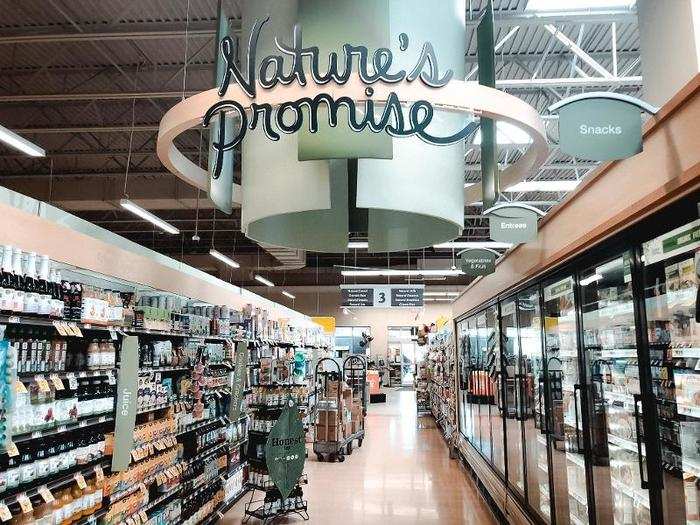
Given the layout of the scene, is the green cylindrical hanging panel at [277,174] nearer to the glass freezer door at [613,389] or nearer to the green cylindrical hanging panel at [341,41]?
the green cylindrical hanging panel at [341,41]

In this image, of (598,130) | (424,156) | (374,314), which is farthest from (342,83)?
(374,314)

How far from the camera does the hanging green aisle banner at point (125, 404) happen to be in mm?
3989

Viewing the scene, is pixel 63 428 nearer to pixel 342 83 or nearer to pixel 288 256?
pixel 342 83

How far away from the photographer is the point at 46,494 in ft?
10.9

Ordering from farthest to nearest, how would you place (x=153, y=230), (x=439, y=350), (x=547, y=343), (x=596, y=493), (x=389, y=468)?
(x=153, y=230), (x=439, y=350), (x=389, y=468), (x=547, y=343), (x=596, y=493)

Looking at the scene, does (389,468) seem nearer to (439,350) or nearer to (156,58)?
(439,350)

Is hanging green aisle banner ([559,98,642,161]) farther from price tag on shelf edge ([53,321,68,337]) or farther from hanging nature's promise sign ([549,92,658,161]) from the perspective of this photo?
price tag on shelf edge ([53,321,68,337])

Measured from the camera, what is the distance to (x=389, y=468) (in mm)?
8977

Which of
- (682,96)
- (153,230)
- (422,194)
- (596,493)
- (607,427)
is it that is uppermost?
(153,230)

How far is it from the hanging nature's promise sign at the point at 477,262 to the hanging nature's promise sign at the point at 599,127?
3947mm

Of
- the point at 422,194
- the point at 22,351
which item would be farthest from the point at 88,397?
the point at 422,194

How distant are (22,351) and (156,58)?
6.32m

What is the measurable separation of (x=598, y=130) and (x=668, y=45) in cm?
218

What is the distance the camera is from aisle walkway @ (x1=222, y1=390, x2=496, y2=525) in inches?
248
